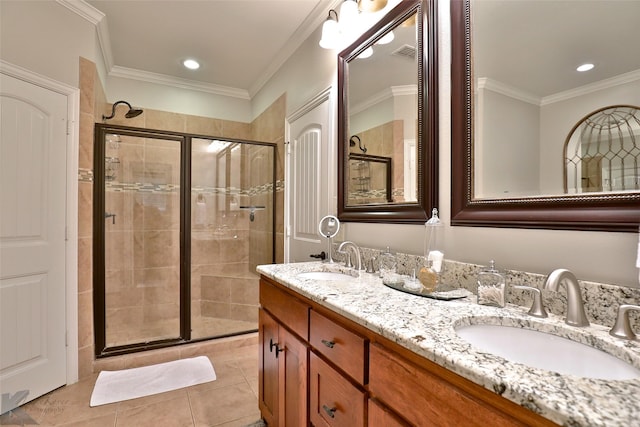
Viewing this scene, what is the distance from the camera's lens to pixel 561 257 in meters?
0.93

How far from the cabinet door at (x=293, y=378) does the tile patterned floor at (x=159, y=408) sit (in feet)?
2.03

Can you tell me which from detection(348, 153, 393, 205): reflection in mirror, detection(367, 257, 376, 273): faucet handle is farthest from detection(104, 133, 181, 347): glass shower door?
detection(367, 257, 376, 273): faucet handle

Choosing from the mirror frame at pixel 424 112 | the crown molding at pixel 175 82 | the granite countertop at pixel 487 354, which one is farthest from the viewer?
the crown molding at pixel 175 82

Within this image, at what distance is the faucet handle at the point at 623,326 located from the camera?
2.31 feet

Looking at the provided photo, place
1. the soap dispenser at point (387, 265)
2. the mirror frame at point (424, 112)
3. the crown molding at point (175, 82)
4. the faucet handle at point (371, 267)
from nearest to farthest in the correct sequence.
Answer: the mirror frame at point (424, 112), the soap dispenser at point (387, 265), the faucet handle at point (371, 267), the crown molding at point (175, 82)

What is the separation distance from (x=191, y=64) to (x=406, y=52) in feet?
7.84

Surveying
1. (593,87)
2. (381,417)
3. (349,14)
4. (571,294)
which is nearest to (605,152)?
(593,87)

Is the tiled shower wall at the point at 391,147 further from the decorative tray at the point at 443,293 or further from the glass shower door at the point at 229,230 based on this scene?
the glass shower door at the point at 229,230

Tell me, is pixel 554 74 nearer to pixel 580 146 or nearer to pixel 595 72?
pixel 595 72

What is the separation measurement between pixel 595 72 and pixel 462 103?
0.40 meters

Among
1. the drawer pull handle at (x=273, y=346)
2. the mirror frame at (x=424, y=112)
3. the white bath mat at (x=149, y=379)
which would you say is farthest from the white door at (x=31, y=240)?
the mirror frame at (x=424, y=112)

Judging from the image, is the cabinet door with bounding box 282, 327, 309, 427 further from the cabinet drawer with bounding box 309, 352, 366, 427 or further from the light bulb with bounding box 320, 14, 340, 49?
the light bulb with bounding box 320, 14, 340, 49

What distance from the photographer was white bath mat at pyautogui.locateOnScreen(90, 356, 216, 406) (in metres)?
2.00

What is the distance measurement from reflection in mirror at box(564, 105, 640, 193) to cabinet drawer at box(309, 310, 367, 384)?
30.8 inches
